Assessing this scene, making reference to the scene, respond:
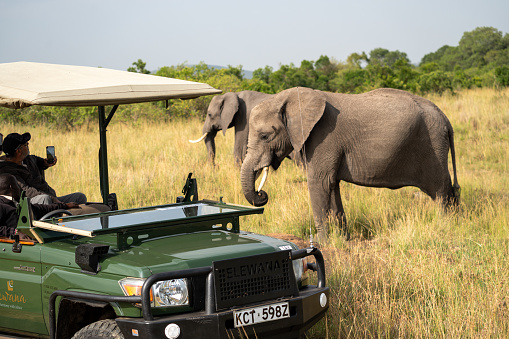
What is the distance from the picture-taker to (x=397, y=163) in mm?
9469

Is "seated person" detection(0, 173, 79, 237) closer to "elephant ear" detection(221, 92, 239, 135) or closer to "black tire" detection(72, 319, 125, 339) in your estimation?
"black tire" detection(72, 319, 125, 339)

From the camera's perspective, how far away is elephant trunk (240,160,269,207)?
936 cm

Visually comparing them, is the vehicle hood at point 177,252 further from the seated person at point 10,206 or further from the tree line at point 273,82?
the tree line at point 273,82

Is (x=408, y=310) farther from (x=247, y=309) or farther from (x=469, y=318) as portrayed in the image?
(x=247, y=309)

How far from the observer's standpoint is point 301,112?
9.23 m

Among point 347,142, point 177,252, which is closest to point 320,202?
point 347,142

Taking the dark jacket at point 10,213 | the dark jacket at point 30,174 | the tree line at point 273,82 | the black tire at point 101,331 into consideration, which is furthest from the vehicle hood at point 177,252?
the tree line at point 273,82

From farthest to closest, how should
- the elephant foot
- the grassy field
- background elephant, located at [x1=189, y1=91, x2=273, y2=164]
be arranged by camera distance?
background elephant, located at [x1=189, y1=91, x2=273, y2=164] < the elephant foot < the grassy field

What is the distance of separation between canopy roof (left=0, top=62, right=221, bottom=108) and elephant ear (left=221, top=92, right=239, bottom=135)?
9.06m

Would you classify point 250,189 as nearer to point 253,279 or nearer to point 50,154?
point 50,154

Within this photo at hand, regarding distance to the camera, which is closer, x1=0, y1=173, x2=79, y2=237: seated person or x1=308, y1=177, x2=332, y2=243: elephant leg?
x1=0, y1=173, x2=79, y2=237: seated person

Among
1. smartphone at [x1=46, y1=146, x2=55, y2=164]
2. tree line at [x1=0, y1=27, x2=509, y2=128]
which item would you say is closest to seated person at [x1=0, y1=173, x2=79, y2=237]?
smartphone at [x1=46, y1=146, x2=55, y2=164]

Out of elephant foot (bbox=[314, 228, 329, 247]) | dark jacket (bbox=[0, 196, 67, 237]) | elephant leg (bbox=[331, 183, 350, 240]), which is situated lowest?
elephant foot (bbox=[314, 228, 329, 247])

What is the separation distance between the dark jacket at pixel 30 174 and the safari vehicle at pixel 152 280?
1.02 m
